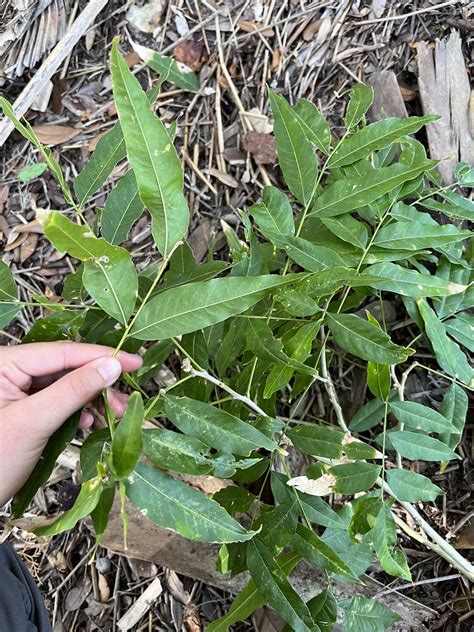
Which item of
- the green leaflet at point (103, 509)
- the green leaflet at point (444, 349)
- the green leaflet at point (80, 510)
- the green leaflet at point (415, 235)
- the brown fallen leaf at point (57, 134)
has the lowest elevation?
the green leaflet at point (444, 349)

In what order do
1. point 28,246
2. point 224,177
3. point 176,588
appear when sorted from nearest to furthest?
point 176,588, point 224,177, point 28,246

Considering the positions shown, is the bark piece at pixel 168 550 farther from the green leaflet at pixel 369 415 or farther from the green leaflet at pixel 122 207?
the green leaflet at pixel 122 207

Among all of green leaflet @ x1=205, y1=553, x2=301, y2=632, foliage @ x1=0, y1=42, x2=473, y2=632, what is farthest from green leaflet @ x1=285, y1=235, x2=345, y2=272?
green leaflet @ x1=205, y1=553, x2=301, y2=632

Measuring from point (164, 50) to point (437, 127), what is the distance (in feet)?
2.60

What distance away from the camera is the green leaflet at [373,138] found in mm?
1023

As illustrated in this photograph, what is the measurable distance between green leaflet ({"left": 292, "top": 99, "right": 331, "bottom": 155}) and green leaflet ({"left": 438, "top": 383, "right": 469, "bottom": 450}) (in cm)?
54

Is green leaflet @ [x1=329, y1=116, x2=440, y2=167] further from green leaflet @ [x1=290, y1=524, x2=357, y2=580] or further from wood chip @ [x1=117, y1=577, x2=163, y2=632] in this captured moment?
wood chip @ [x1=117, y1=577, x2=163, y2=632]

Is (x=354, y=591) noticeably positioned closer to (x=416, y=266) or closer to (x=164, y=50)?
(x=416, y=266)

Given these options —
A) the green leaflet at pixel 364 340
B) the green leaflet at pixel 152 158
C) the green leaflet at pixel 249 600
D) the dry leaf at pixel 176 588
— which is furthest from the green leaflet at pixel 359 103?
the dry leaf at pixel 176 588

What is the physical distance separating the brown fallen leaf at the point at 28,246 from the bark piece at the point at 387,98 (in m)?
1.00

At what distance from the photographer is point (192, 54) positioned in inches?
64.8

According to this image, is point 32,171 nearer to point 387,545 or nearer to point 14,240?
point 14,240

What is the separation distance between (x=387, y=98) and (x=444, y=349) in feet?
2.30

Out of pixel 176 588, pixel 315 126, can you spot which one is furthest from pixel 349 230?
pixel 176 588
